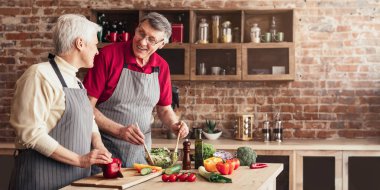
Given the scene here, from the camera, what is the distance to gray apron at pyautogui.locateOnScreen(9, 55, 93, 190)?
296 cm

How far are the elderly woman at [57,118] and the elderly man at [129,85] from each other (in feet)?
1.65

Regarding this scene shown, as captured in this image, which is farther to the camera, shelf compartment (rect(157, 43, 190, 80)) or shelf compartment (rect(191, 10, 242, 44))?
shelf compartment (rect(191, 10, 242, 44))

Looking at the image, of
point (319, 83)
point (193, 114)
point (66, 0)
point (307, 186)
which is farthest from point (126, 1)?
point (307, 186)

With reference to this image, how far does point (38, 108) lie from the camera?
2.85 meters

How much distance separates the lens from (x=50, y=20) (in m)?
6.41

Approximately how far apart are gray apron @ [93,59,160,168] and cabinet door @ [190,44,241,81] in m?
2.05

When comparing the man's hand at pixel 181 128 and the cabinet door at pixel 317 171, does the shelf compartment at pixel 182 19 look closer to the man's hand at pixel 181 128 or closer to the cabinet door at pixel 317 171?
the cabinet door at pixel 317 171

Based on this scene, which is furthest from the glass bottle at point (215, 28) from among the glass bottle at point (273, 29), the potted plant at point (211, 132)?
the potted plant at point (211, 132)

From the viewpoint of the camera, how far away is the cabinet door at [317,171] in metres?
5.56

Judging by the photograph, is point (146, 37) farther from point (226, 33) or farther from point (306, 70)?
point (306, 70)

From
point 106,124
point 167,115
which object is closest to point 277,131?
point 167,115

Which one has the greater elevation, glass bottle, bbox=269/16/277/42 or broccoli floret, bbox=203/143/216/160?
glass bottle, bbox=269/16/277/42

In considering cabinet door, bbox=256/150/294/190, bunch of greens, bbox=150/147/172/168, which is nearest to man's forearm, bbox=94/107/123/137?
bunch of greens, bbox=150/147/172/168

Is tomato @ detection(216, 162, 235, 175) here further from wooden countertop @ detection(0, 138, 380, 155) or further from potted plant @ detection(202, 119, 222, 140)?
potted plant @ detection(202, 119, 222, 140)
